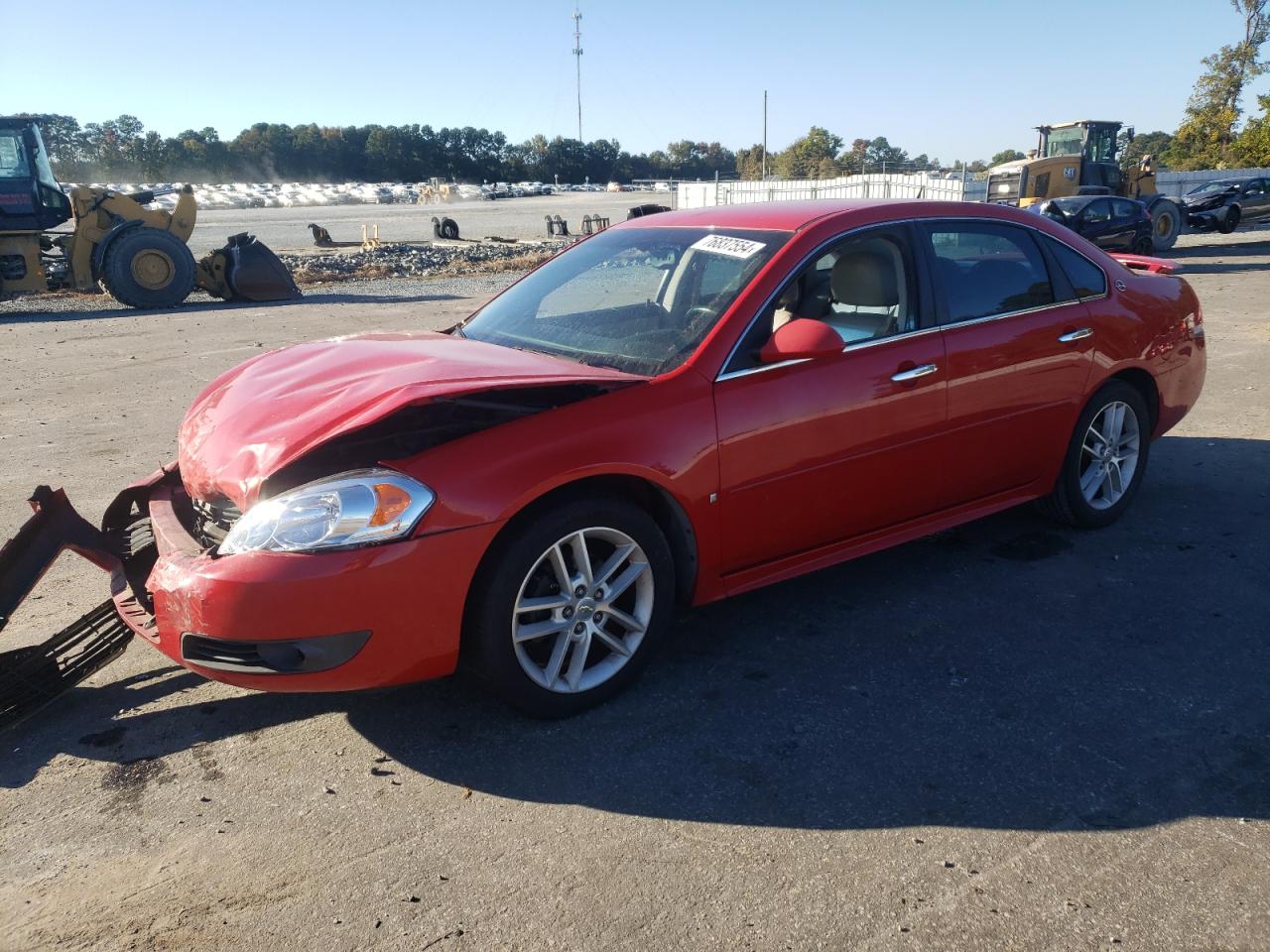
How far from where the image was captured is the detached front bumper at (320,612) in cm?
287

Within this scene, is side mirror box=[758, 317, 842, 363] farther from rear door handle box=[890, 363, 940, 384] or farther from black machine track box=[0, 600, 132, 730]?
black machine track box=[0, 600, 132, 730]

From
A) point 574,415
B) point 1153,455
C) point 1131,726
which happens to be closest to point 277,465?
point 574,415

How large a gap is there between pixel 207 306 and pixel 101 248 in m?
2.05

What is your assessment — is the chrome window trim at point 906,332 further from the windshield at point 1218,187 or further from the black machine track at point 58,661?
the windshield at point 1218,187

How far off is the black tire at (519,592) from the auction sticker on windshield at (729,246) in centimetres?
125

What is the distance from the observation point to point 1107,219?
21.0 m

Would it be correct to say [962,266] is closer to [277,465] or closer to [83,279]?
[277,465]

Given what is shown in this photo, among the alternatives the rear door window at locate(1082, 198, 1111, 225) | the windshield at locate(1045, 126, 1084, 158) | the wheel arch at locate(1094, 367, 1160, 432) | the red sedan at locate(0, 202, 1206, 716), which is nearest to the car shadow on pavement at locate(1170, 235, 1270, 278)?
the rear door window at locate(1082, 198, 1111, 225)

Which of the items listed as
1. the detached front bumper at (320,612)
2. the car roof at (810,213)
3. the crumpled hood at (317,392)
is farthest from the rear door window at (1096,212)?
the detached front bumper at (320,612)

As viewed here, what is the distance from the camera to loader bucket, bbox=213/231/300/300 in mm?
17625

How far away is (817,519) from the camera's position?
3877 mm

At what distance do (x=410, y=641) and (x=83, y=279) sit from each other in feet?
58.5

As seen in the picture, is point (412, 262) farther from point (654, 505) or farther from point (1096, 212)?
point (654, 505)

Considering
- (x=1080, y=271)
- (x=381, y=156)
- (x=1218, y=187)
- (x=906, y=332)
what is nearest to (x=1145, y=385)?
(x=1080, y=271)
